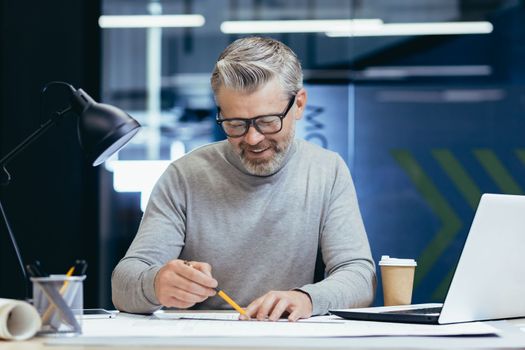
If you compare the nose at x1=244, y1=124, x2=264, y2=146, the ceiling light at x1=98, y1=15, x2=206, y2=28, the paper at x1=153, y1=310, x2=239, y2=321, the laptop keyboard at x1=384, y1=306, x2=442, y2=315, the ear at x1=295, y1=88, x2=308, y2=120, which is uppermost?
the ceiling light at x1=98, y1=15, x2=206, y2=28

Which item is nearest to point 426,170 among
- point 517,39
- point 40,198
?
point 517,39

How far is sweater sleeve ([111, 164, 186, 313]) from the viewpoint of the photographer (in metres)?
2.05

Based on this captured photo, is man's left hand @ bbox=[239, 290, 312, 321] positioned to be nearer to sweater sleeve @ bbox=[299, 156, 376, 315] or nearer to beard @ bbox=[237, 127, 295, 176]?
sweater sleeve @ bbox=[299, 156, 376, 315]

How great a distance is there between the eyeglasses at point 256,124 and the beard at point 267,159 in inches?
1.8

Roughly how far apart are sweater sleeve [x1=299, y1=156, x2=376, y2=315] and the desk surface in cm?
48

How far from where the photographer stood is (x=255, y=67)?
88.4 inches

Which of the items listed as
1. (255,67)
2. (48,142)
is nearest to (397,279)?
(255,67)

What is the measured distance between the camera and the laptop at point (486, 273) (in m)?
1.69

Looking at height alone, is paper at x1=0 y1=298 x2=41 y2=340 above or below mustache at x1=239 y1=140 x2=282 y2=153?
below

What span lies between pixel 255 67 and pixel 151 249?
53 cm

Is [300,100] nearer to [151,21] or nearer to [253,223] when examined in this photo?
[253,223]

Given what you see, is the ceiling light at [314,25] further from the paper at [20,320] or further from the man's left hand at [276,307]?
the paper at [20,320]

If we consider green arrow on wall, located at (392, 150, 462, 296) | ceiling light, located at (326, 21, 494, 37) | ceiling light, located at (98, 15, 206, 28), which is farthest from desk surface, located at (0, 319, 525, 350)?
ceiling light, located at (98, 15, 206, 28)

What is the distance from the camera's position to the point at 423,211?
4.51 metres
